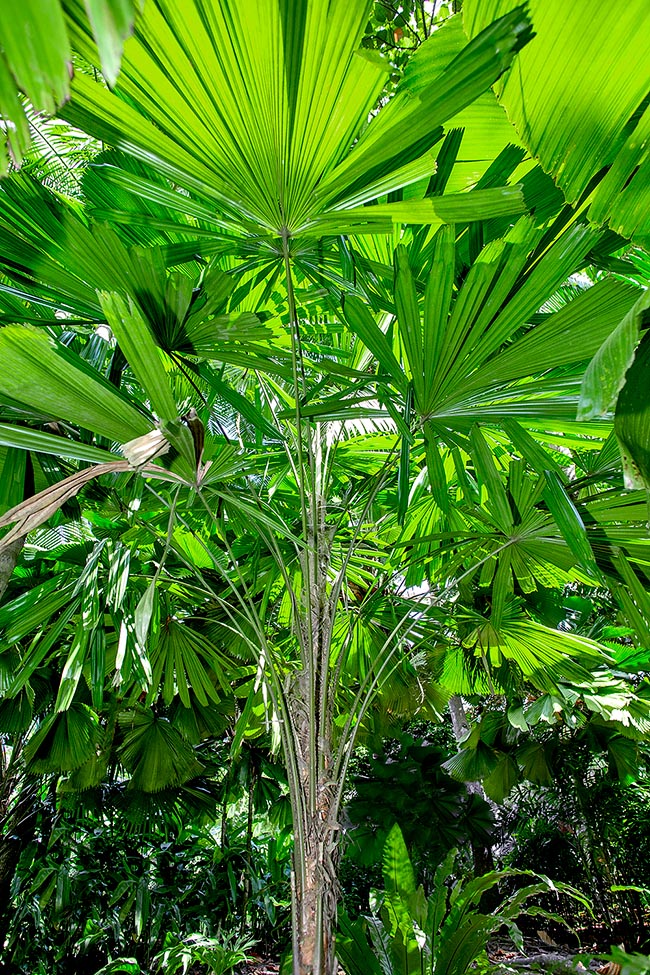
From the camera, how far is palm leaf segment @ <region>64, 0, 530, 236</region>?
680 millimetres

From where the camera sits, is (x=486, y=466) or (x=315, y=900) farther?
(x=486, y=466)

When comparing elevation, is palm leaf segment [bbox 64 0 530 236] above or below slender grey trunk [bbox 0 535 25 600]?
above

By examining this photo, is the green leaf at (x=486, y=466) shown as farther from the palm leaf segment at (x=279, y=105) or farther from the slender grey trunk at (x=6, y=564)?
the slender grey trunk at (x=6, y=564)

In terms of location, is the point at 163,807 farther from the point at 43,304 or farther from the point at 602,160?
the point at 602,160

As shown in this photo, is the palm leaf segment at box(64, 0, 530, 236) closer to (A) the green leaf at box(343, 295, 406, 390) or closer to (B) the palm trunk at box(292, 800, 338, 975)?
(A) the green leaf at box(343, 295, 406, 390)

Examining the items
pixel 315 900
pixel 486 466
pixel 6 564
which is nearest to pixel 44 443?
pixel 6 564

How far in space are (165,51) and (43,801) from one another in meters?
5.11

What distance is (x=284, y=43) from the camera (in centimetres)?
71

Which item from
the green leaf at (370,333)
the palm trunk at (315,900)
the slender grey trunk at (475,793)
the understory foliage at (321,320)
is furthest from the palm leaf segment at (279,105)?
the slender grey trunk at (475,793)

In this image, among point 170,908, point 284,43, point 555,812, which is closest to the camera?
point 284,43

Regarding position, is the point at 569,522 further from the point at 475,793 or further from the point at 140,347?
the point at 475,793

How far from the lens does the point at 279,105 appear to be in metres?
0.79

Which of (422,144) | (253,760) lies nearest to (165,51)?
(422,144)

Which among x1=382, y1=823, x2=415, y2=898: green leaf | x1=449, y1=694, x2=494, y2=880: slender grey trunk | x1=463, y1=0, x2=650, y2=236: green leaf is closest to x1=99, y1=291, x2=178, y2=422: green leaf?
x1=463, y1=0, x2=650, y2=236: green leaf
